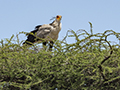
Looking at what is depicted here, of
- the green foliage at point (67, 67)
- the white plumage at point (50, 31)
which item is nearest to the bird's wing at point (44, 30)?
the white plumage at point (50, 31)

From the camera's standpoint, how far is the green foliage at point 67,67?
4.15m

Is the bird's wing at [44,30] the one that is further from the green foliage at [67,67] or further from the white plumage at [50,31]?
the green foliage at [67,67]

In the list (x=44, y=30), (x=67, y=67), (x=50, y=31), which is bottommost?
(x=67, y=67)

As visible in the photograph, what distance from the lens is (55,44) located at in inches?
175

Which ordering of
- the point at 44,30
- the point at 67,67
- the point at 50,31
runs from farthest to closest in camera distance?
→ the point at 44,30, the point at 50,31, the point at 67,67

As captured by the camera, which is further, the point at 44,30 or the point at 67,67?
the point at 44,30

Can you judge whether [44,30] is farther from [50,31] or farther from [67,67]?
[67,67]

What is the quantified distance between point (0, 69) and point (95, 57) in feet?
5.33

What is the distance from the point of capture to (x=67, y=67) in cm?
417

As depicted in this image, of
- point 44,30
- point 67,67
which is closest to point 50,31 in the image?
point 44,30

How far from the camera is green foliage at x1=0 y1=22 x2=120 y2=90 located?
4.15 meters

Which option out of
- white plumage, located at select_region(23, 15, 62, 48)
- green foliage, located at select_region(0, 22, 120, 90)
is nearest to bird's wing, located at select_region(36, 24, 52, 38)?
white plumage, located at select_region(23, 15, 62, 48)

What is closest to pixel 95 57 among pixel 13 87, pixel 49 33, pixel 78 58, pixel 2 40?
pixel 78 58

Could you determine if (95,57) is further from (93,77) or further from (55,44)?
(55,44)
